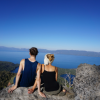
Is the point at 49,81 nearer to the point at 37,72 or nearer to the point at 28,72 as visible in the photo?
the point at 37,72

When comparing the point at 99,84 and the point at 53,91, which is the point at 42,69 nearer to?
the point at 53,91

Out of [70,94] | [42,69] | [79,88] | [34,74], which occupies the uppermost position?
[42,69]

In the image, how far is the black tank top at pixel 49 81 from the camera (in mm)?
3172

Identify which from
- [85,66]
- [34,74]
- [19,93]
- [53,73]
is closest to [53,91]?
[53,73]

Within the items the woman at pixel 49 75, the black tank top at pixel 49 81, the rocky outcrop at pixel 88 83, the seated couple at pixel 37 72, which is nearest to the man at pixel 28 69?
the seated couple at pixel 37 72

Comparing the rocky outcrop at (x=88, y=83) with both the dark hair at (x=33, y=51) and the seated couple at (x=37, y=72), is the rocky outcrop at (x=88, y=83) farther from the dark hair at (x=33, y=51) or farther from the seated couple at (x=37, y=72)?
the dark hair at (x=33, y=51)

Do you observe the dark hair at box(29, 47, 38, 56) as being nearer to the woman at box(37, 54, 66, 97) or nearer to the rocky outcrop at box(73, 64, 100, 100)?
the woman at box(37, 54, 66, 97)

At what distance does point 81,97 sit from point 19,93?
7.36 ft

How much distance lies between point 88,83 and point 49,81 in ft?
4.69

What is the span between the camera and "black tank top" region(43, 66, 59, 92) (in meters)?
3.17

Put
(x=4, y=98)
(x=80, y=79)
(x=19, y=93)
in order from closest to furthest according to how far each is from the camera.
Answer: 1. (x=4, y=98)
2. (x=19, y=93)
3. (x=80, y=79)

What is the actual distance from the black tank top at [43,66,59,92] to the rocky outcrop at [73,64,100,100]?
86cm

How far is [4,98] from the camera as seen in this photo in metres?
3.02

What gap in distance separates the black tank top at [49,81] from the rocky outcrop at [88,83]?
0.86m
